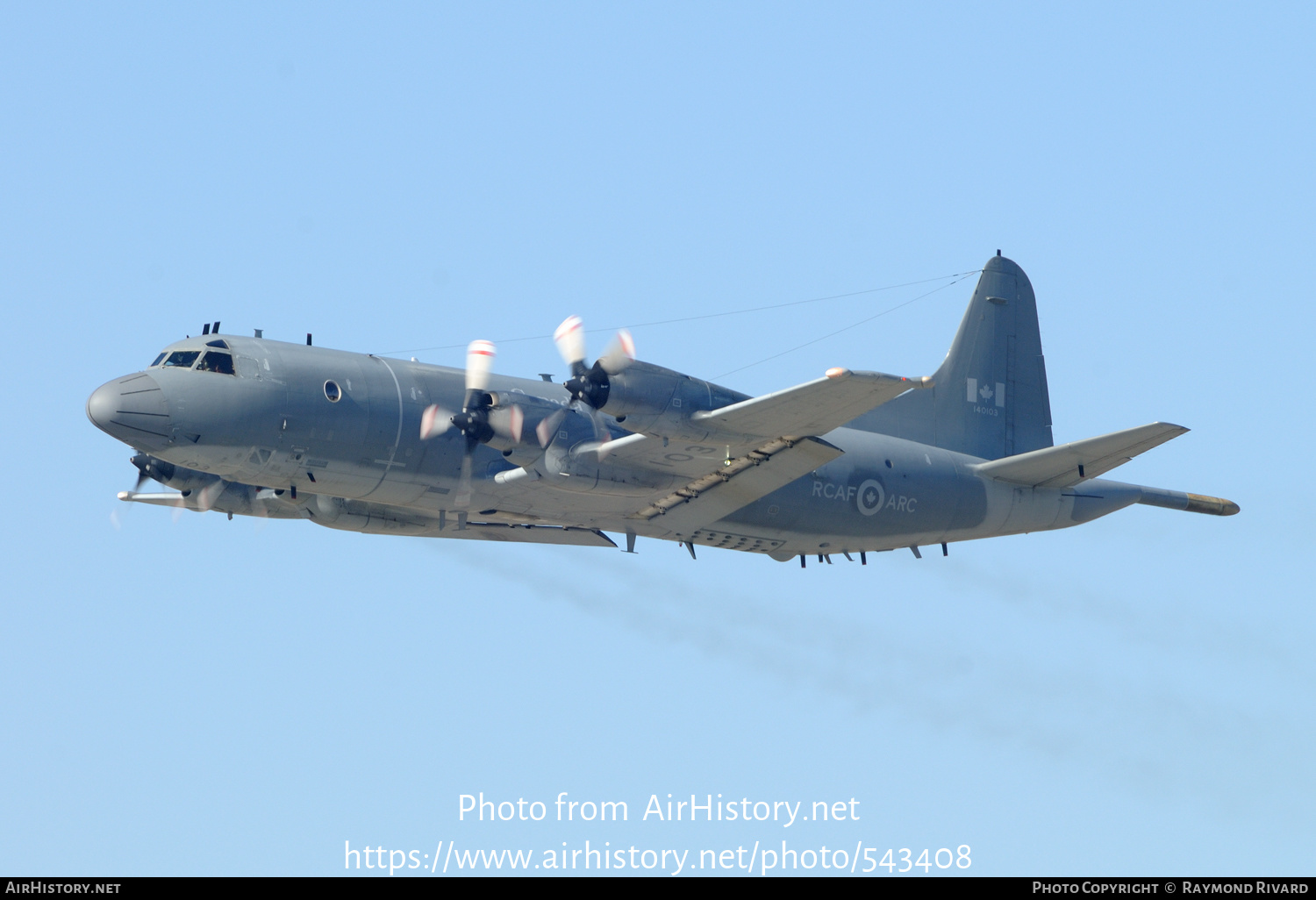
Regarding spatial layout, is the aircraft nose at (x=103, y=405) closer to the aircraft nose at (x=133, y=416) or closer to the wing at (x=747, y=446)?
the aircraft nose at (x=133, y=416)

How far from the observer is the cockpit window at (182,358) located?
25.1m

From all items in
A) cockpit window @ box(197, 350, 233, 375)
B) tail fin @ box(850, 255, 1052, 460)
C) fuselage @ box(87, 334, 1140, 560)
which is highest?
tail fin @ box(850, 255, 1052, 460)

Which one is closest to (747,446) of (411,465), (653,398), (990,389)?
(653,398)

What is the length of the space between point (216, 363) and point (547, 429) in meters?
5.06

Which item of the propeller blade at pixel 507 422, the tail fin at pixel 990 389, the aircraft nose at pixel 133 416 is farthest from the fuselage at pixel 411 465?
the tail fin at pixel 990 389

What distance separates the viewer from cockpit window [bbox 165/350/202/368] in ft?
82.5

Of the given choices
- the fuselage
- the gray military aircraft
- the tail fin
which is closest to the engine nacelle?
the gray military aircraft

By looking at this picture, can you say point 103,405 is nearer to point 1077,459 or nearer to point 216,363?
point 216,363

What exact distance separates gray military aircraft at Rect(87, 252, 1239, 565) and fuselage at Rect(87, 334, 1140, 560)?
0.10ft

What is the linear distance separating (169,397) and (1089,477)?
16.1m

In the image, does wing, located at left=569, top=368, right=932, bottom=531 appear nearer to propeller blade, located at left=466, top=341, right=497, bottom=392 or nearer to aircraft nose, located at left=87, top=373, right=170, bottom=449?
propeller blade, located at left=466, top=341, right=497, bottom=392

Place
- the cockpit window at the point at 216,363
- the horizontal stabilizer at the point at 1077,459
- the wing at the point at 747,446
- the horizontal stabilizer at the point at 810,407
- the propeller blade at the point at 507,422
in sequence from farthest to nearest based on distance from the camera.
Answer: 1. the horizontal stabilizer at the point at 1077,459
2. the propeller blade at the point at 507,422
3. the cockpit window at the point at 216,363
4. the wing at the point at 747,446
5. the horizontal stabilizer at the point at 810,407

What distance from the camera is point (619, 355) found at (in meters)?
24.6

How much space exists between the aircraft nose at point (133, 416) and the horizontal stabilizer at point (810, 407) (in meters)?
7.75
